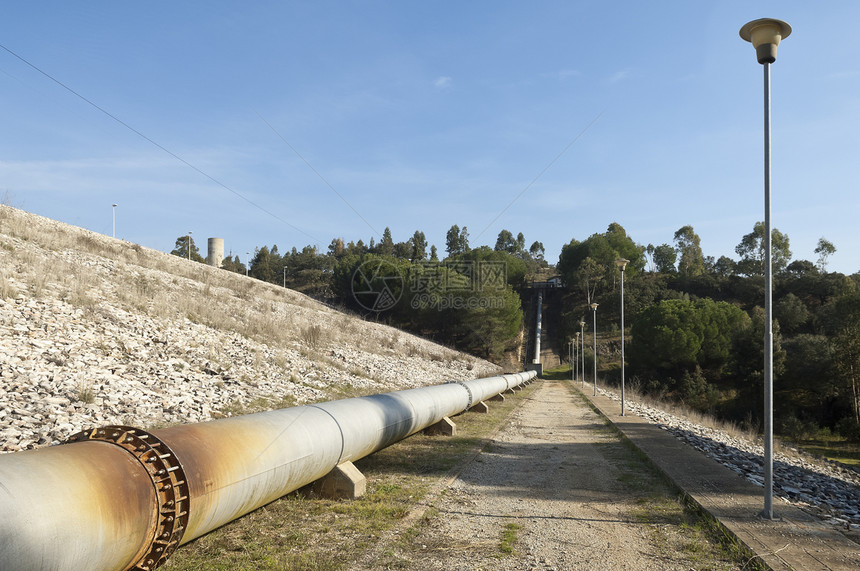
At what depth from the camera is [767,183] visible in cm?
719

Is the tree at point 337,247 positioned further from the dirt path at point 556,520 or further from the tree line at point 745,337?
the dirt path at point 556,520

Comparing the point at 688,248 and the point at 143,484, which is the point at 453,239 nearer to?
the point at 688,248

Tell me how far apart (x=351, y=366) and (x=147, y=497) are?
61.9ft

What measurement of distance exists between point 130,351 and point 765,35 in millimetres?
13977

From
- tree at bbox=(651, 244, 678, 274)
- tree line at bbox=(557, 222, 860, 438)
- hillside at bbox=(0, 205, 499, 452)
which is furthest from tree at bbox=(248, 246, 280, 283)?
tree at bbox=(651, 244, 678, 274)

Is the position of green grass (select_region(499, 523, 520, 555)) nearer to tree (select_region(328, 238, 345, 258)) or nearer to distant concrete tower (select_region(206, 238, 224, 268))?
distant concrete tower (select_region(206, 238, 224, 268))

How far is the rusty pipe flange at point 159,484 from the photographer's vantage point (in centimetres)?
411

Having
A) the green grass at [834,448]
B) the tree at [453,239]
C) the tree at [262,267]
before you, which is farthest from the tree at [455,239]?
the green grass at [834,448]

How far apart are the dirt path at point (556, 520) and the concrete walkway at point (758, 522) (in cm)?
39

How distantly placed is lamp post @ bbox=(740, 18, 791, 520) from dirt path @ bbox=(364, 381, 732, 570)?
1192 mm

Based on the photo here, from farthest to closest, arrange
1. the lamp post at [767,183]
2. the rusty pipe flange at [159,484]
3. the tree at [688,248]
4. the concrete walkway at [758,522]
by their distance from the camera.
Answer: the tree at [688,248], the lamp post at [767,183], the concrete walkway at [758,522], the rusty pipe flange at [159,484]

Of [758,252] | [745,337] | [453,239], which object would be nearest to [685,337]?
[745,337]

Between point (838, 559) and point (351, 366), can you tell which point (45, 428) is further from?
point (351, 366)

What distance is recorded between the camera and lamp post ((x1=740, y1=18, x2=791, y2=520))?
6707mm
